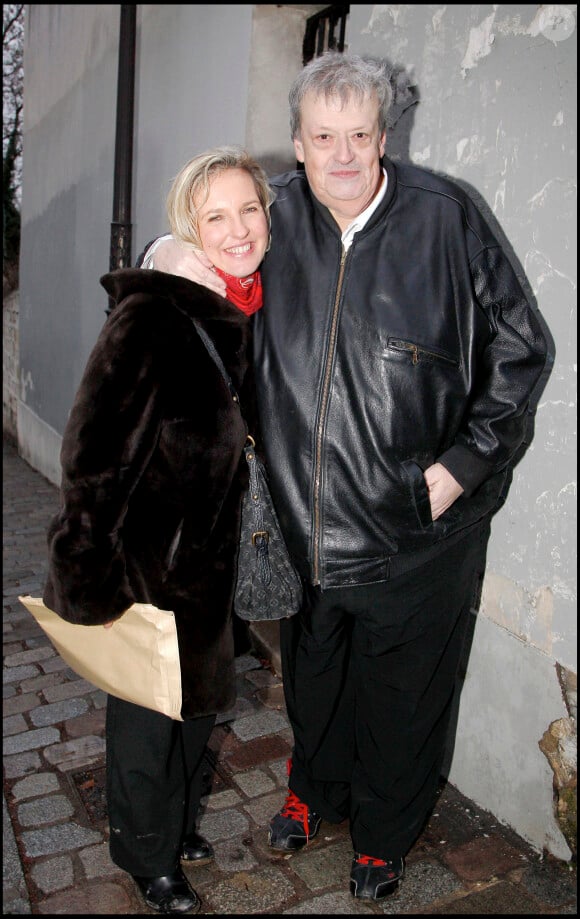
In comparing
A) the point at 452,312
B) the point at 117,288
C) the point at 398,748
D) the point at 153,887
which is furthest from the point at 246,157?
the point at 153,887

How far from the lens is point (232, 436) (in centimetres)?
241

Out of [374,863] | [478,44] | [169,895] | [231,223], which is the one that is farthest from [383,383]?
[169,895]

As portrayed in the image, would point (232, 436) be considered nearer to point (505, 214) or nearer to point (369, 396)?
point (369, 396)

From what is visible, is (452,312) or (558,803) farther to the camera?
(558,803)

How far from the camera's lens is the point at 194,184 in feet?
7.97

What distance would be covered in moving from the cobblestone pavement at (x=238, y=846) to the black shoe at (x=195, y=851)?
4 centimetres

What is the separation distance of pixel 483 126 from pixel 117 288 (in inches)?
56.9

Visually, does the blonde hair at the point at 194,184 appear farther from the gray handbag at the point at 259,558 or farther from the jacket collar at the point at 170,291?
the gray handbag at the point at 259,558

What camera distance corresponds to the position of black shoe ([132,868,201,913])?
2.68m

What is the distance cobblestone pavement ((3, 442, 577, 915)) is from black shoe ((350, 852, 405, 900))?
1.2 inches

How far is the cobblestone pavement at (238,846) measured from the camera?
277 cm

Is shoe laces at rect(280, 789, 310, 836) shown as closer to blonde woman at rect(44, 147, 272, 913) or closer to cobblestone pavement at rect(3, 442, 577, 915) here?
cobblestone pavement at rect(3, 442, 577, 915)

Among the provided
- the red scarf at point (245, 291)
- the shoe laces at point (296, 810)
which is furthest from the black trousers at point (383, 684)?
the red scarf at point (245, 291)

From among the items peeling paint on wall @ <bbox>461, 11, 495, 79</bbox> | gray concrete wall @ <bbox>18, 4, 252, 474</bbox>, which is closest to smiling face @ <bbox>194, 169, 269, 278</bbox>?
peeling paint on wall @ <bbox>461, 11, 495, 79</bbox>
